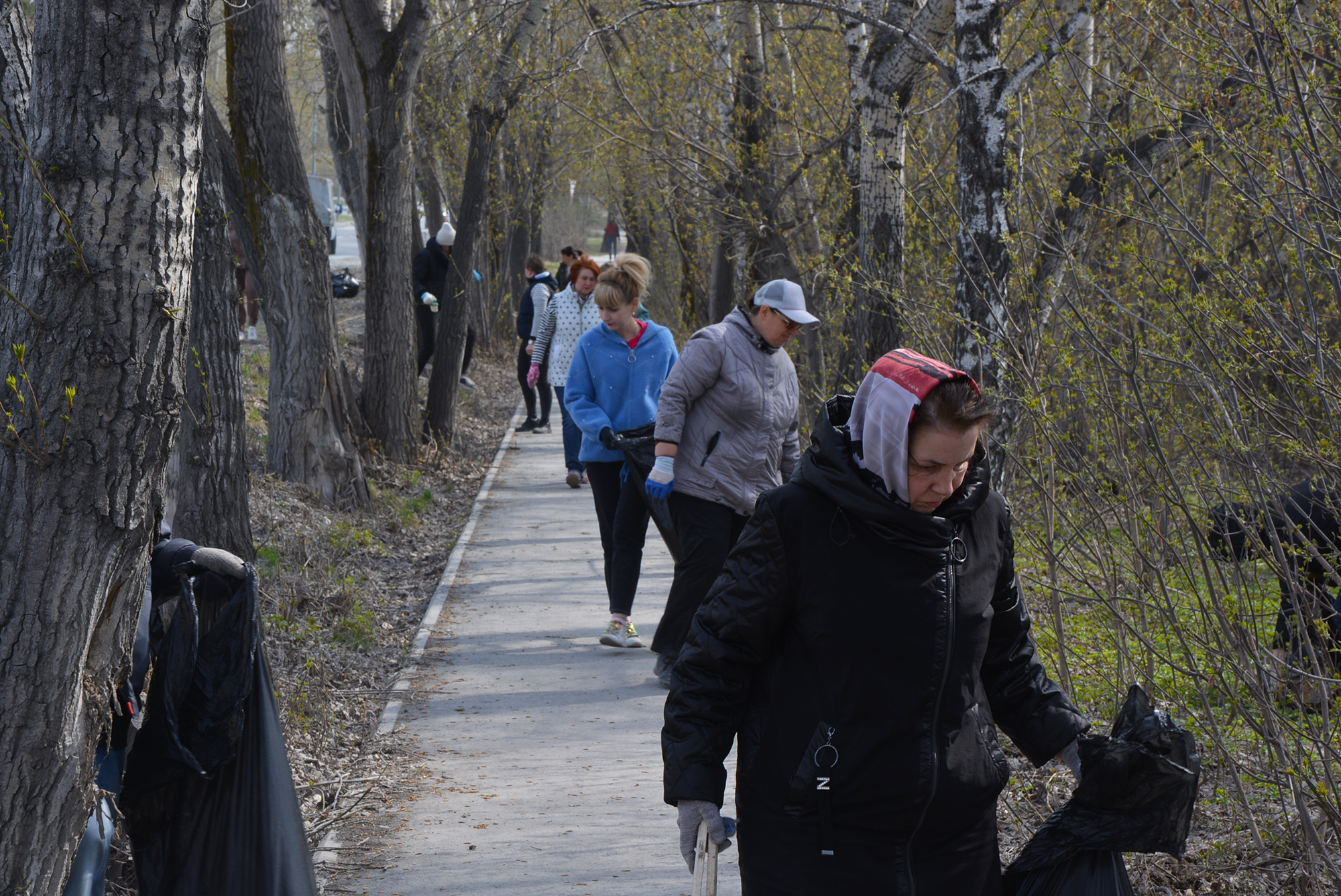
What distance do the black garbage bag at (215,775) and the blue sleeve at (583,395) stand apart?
11.7 ft

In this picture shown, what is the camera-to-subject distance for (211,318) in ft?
19.9

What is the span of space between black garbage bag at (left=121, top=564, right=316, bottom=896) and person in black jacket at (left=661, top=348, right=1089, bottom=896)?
1.26 metres

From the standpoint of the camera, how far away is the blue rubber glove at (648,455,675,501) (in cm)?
570

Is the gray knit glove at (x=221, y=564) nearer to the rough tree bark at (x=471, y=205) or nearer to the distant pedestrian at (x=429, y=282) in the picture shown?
the rough tree bark at (x=471, y=205)

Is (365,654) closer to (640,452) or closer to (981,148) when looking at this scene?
(640,452)

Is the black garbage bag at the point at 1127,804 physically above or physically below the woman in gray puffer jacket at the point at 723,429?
below

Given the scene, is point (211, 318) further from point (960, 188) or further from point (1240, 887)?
point (1240, 887)

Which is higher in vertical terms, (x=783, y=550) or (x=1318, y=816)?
(x=783, y=550)

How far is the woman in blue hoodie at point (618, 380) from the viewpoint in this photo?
273 inches

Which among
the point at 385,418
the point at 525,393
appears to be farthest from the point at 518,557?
the point at 525,393

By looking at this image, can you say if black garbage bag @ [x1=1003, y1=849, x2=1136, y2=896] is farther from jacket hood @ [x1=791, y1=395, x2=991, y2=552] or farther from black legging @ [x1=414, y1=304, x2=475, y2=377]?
black legging @ [x1=414, y1=304, x2=475, y2=377]

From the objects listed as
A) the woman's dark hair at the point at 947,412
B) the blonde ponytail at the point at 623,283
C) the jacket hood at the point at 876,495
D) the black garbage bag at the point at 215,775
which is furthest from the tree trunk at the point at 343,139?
the woman's dark hair at the point at 947,412

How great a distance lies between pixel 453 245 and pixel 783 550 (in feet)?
34.7

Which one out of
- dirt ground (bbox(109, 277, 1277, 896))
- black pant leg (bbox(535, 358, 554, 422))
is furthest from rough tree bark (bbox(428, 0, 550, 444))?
black pant leg (bbox(535, 358, 554, 422))
